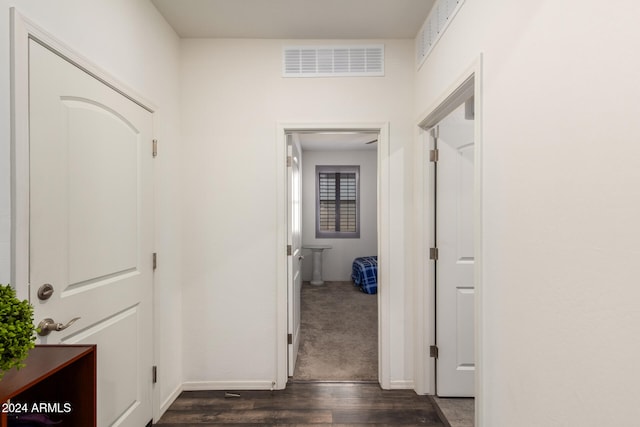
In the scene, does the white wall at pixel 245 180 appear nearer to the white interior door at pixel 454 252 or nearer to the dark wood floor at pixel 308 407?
the dark wood floor at pixel 308 407

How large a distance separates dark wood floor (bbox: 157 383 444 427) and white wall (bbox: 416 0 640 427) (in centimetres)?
85

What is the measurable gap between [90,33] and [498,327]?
2276 mm

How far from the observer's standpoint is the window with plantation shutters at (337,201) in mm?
6230

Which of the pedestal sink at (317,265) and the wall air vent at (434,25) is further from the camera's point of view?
the pedestal sink at (317,265)

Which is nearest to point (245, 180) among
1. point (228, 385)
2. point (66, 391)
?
point (228, 385)

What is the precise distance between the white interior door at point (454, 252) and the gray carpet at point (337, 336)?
71cm

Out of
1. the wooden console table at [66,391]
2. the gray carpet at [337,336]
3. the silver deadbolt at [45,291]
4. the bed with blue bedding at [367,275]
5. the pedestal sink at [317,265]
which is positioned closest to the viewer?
the wooden console table at [66,391]

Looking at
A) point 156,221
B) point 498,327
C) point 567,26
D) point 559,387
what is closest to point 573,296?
point 559,387

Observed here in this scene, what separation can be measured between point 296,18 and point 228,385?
273 cm

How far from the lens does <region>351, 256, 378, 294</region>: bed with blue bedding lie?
5.32 meters

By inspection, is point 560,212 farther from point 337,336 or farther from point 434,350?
point 337,336

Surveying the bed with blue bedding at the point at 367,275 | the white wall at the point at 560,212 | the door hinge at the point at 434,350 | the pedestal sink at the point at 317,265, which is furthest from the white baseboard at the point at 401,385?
the pedestal sink at the point at 317,265

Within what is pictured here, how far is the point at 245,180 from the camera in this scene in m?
2.43

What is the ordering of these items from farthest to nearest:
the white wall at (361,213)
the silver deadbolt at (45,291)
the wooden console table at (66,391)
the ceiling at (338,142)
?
the white wall at (361,213)
the ceiling at (338,142)
the silver deadbolt at (45,291)
the wooden console table at (66,391)
